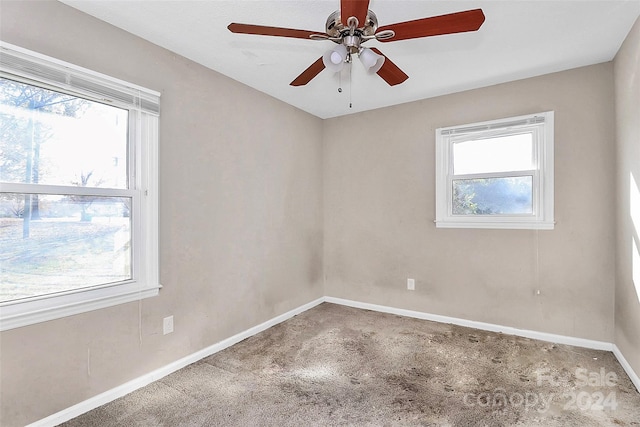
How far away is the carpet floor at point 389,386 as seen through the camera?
1.79 m

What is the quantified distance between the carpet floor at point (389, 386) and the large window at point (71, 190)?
76cm

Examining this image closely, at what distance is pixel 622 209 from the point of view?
7.75ft

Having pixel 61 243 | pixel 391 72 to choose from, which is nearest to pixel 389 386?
pixel 391 72

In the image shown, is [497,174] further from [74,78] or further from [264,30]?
[74,78]

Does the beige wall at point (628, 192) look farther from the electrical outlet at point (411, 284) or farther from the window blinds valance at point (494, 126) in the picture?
the electrical outlet at point (411, 284)

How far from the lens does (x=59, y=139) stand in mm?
1837

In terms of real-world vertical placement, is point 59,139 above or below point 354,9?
below

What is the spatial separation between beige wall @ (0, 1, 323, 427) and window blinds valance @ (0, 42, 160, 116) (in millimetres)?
68

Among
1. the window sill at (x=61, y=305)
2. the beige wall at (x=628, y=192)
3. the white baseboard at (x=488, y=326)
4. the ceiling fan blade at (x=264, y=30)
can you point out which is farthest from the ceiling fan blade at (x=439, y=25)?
the white baseboard at (x=488, y=326)

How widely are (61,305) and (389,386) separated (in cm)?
208

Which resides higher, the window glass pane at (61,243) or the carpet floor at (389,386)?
the window glass pane at (61,243)

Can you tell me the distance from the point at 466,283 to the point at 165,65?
3.33 m

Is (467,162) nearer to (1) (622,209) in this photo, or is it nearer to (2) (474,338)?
(1) (622,209)

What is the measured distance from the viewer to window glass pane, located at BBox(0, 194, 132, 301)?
1656 mm
